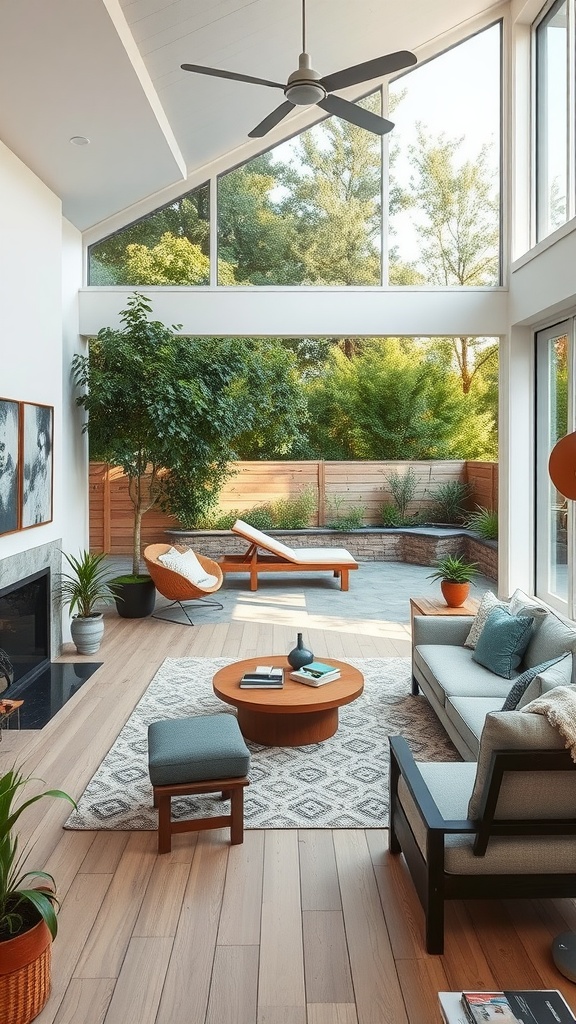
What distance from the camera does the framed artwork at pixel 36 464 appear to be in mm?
5062

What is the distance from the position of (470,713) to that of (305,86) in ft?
10.2

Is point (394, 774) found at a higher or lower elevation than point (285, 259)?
lower

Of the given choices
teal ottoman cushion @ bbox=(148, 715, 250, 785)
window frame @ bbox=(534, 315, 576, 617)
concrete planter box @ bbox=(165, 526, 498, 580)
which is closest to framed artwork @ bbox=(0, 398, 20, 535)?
teal ottoman cushion @ bbox=(148, 715, 250, 785)

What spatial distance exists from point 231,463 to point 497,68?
620cm

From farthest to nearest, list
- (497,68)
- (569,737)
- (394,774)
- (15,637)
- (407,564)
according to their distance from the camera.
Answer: (407,564), (497,68), (15,637), (394,774), (569,737)

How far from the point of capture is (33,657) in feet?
18.1

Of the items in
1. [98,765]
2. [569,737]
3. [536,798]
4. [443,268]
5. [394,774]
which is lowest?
[98,765]

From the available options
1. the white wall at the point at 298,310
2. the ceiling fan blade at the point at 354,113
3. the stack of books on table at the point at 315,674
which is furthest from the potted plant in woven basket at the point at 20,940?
the white wall at the point at 298,310

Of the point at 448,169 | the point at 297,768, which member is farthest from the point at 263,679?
the point at 448,169

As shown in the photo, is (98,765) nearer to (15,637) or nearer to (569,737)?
(15,637)

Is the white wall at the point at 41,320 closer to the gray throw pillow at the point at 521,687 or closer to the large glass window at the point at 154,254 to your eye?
the large glass window at the point at 154,254

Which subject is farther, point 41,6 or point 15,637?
point 15,637

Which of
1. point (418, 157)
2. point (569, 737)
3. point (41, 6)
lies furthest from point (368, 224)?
point (569, 737)

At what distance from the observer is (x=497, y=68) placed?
22.5 feet
